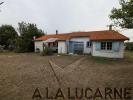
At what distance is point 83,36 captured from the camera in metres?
30.7

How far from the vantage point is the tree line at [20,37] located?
4169 cm

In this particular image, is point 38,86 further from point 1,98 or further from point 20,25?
point 20,25

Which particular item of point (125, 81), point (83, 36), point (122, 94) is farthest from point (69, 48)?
point (122, 94)

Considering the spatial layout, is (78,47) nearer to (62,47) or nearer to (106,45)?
(62,47)

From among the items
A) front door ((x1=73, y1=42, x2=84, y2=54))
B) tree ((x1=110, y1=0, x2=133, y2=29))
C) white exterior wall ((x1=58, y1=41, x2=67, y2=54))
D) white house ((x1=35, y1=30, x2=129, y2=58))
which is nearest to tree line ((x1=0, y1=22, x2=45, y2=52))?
white house ((x1=35, y1=30, x2=129, y2=58))

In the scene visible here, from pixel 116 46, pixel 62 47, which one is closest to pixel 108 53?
pixel 116 46

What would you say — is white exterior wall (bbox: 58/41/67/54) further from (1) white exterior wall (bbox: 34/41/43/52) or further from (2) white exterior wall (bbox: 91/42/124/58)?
(2) white exterior wall (bbox: 91/42/124/58)

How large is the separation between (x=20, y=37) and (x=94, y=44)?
2261 centimetres

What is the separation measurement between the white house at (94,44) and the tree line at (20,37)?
5.39 meters

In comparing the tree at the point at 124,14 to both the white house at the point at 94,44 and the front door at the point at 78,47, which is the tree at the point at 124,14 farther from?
the front door at the point at 78,47

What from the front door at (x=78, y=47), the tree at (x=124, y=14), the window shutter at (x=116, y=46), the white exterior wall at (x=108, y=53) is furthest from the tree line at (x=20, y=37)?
the tree at (x=124, y=14)

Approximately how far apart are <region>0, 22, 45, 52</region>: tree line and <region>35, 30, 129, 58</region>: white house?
5.39 meters

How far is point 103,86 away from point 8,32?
47.4m

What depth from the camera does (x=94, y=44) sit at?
27.7 metres
